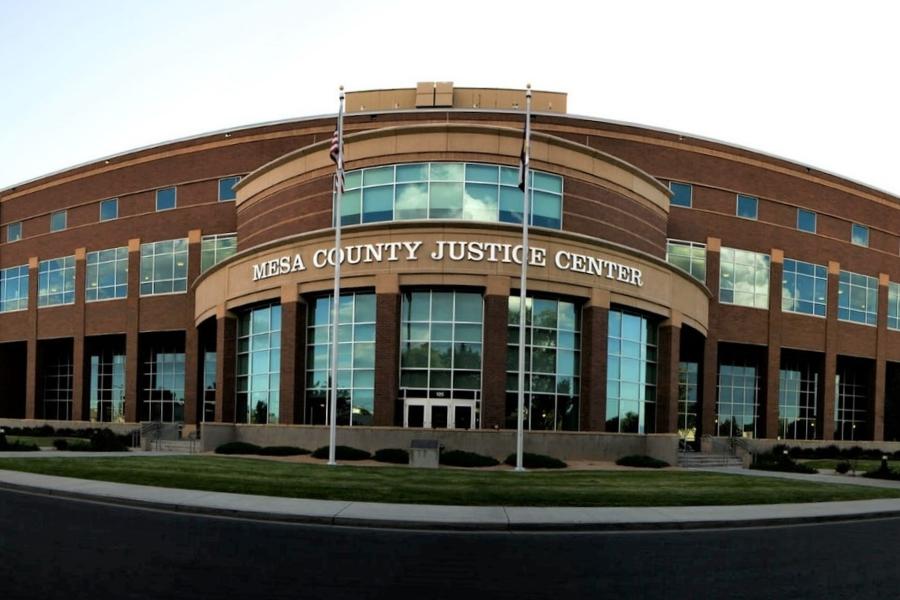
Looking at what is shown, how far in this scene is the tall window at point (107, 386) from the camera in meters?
52.7

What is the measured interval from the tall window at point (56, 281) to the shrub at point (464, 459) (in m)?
37.2

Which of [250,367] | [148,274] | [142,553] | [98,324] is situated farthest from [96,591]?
[98,324]

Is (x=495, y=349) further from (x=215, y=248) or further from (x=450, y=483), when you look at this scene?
(x=215, y=248)

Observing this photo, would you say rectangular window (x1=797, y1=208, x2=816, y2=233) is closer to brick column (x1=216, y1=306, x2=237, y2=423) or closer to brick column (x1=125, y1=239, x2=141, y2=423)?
brick column (x1=216, y1=306, x2=237, y2=423)

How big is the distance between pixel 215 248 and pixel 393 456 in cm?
2386

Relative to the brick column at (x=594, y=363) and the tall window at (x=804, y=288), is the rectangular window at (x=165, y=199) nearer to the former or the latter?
the brick column at (x=594, y=363)

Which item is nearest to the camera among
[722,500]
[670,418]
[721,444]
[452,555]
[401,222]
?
[452,555]

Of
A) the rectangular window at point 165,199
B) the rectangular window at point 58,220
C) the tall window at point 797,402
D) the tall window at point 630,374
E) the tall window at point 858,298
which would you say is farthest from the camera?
the rectangular window at point 58,220

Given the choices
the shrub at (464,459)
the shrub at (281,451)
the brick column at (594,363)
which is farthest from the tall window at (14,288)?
the brick column at (594,363)

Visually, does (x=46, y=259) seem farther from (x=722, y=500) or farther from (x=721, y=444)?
(x=722, y=500)

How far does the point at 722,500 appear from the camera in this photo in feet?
58.7

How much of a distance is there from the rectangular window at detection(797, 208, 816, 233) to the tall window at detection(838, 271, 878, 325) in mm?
4295

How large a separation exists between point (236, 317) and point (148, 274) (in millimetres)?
13685

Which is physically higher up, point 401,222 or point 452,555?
point 401,222
